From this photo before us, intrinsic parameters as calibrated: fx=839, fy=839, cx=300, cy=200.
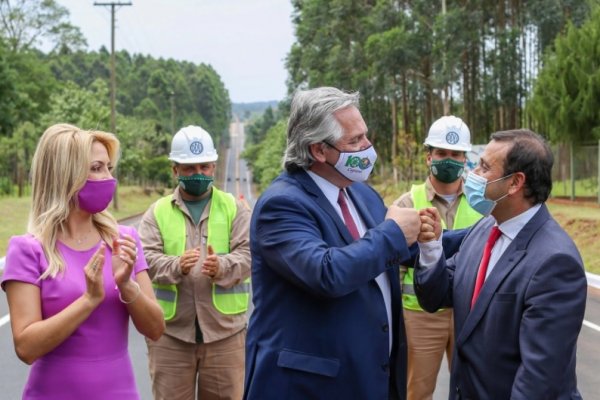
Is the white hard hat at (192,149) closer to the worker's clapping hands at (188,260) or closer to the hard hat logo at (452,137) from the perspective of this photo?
the worker's clapping hands at (188,260)

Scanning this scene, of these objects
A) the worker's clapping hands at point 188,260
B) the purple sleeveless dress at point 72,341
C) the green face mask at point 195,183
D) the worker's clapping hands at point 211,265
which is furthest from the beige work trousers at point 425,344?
the purple sleeveless dress at point 72,341

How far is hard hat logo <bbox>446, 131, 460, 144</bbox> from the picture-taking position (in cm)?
A: 553

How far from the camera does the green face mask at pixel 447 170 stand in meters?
5.54

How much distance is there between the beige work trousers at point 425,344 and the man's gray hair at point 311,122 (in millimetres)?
2351

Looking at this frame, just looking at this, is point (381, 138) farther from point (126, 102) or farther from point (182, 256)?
point (126, 102)

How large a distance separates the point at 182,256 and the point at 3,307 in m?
7.49

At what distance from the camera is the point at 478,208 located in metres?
3.47

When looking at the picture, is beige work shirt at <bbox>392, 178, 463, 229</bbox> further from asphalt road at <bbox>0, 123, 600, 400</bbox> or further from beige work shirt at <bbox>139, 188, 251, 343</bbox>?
asphalt road at <bbox>0, 123, 600, 400</bbox>

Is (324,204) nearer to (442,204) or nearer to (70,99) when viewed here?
(442,204)

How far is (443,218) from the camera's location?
559cm

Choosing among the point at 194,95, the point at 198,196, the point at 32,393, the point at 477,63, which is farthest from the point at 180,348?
the point at 194,95

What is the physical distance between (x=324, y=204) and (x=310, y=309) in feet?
1.36

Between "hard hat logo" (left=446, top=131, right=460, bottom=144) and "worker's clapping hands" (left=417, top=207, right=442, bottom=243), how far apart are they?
2.23 meters

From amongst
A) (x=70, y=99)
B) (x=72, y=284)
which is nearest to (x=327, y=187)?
(x=72, y=284)
